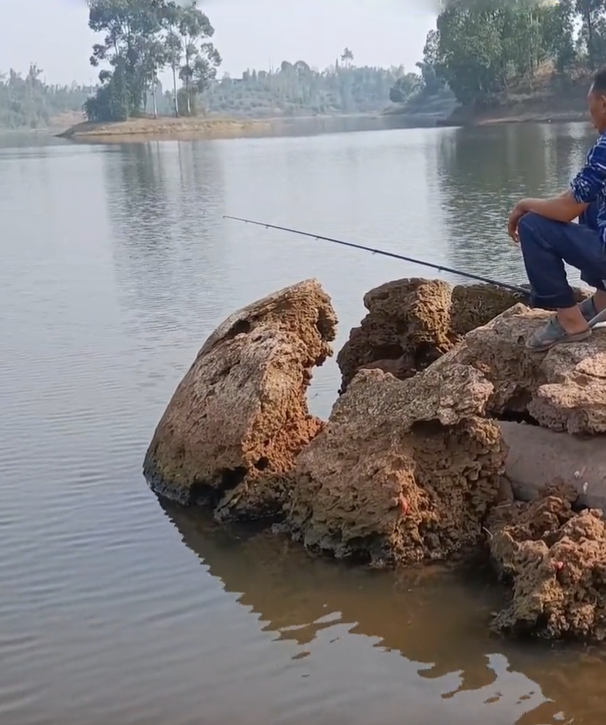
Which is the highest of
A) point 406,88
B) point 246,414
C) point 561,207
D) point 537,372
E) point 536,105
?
point 406,88

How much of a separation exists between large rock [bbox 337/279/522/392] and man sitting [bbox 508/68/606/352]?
4.89 ft

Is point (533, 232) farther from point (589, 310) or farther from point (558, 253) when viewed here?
point (589, 310)

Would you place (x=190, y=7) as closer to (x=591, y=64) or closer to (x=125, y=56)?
(x=125, y=56)

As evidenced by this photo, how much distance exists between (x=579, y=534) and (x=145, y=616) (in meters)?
1.96

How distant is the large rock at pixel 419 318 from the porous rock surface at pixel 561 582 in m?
2.34

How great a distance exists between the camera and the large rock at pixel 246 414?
6031 millimetres

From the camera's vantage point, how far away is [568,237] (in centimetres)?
519

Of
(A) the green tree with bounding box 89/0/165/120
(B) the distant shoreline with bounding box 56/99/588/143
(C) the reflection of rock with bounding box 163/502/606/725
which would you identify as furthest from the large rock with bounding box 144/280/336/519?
(A) the green tree with bounding box 89/0/165/120

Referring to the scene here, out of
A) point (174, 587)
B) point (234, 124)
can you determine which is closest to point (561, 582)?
point (174, 587)

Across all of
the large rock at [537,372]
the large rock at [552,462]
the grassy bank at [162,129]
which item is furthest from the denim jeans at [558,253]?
the grassy bank at [162,129]

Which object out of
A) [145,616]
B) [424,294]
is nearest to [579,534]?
[145,616]

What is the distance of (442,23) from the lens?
8456cm

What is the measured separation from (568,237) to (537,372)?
2.57 feet

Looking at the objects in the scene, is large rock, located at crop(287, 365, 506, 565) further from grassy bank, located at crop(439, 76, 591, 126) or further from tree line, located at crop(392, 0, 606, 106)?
tree line, located at crop(392, 0, 606, 106)
